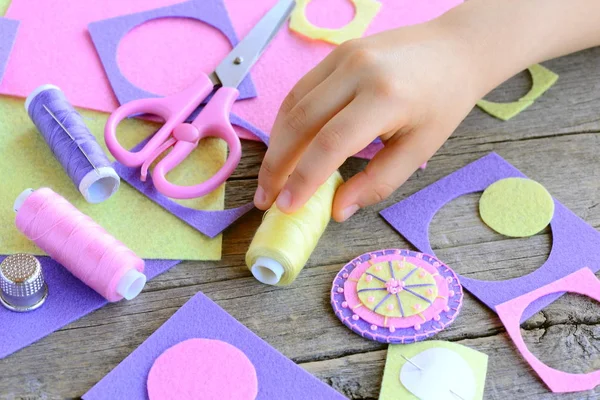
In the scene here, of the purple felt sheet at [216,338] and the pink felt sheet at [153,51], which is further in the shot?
the pink felt sheet at [153,51]

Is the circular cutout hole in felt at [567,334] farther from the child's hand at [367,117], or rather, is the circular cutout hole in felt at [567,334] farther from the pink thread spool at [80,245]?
the pink thread spool at [80,245]

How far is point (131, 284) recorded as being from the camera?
0.75m

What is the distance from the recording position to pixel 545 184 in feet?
2.96

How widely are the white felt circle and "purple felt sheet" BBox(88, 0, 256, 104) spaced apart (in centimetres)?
44

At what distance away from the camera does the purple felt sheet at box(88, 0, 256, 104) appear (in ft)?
3.18

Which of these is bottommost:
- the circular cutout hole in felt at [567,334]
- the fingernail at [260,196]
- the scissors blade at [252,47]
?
the circular cutout hole in felt at [567,334]

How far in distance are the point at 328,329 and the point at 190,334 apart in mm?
142

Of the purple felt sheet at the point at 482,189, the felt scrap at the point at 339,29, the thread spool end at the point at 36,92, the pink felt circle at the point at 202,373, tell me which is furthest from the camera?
the felt scrap at the point at 339,29

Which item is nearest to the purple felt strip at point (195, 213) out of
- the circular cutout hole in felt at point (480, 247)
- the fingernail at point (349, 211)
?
the fingernail at point (349, 211)

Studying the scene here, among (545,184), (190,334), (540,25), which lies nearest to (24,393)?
(190,334)

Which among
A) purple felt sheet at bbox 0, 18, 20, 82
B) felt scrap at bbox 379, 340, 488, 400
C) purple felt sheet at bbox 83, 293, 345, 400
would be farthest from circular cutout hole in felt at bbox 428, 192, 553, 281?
purple felt sheet at bbox 0, 18, 20, 82

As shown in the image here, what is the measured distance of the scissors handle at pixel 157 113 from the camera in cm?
87

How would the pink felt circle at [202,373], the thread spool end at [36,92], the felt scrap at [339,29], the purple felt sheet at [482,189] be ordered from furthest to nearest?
the felt scrap at [339,29] → the thread spool end at [36,92] → the purple felt sheet at [482,189] → the pink felt circle at [202,373]

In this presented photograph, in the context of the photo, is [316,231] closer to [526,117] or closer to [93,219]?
[93,219]
